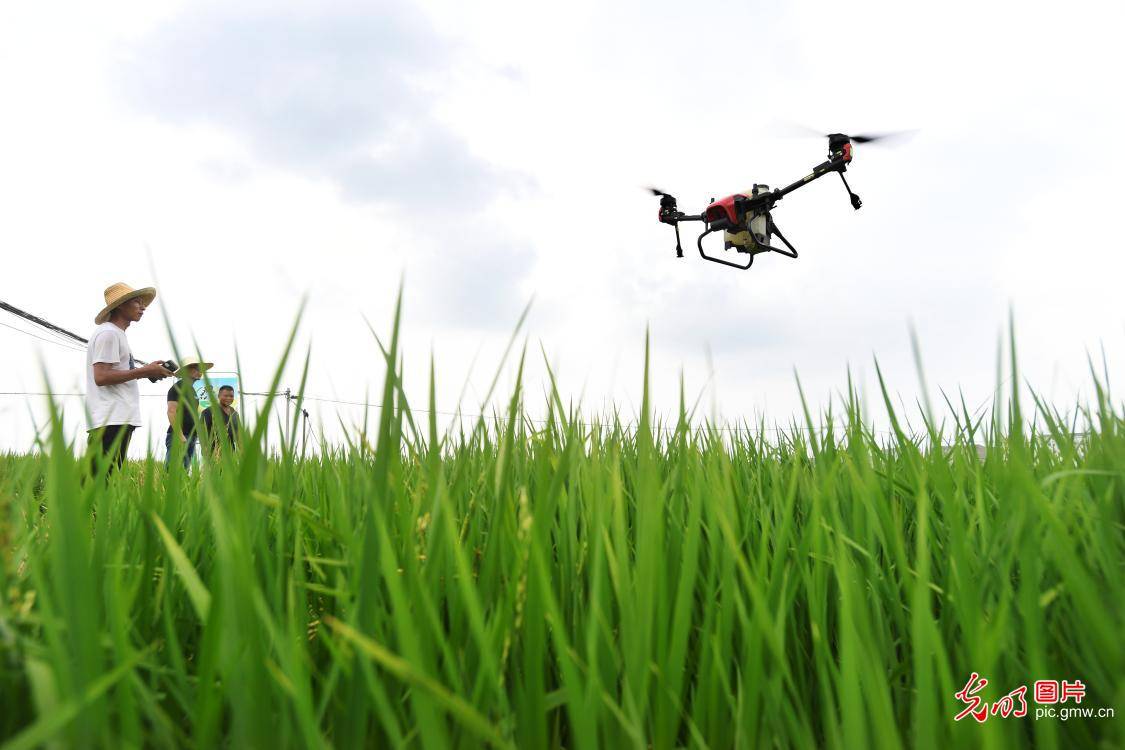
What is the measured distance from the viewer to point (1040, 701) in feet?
2.26

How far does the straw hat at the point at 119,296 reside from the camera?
4539mm

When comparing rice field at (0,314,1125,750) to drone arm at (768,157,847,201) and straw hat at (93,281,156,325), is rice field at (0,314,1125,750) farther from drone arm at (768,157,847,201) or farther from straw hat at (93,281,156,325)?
drone arm at (768,157,847,201)

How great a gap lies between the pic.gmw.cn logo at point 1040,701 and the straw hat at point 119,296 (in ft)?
16.4

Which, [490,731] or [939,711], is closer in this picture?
[490,731]

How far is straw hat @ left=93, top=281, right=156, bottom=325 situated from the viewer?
4539 mm

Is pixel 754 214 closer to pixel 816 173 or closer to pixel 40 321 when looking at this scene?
pixel 816 173

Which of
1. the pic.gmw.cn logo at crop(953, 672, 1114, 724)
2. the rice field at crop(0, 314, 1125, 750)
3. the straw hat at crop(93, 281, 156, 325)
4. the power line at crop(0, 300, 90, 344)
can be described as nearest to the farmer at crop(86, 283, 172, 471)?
the straw hat at crop(93, 281, 156, 325)

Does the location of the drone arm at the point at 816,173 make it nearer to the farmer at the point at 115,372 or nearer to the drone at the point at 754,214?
the drone at the point at 754,214

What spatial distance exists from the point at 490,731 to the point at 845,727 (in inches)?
12.8

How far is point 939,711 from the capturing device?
0.70 meters

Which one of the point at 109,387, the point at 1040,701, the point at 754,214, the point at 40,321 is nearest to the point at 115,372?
the point at 109,387

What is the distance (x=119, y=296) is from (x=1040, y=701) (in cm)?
529

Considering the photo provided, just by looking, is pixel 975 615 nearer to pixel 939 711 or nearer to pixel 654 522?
pixel 939 711

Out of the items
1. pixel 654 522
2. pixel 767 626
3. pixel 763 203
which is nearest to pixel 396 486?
pixel 654 522
